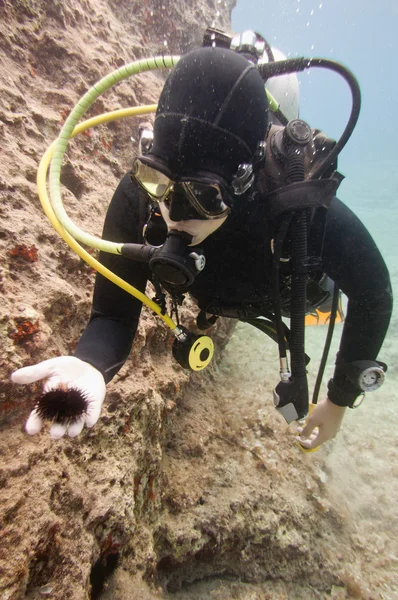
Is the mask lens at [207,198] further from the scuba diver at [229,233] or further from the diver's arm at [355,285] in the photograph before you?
the diver's arm at [355,285]

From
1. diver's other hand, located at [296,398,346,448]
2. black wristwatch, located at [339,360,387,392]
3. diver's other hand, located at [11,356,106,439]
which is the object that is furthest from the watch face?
diver's other hand, located at [11,356,106,439]

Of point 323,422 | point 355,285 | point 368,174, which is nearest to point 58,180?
point 355,285

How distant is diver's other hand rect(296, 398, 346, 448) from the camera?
208cm

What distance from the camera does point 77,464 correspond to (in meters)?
1.77

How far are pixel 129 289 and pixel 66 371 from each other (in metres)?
0.53

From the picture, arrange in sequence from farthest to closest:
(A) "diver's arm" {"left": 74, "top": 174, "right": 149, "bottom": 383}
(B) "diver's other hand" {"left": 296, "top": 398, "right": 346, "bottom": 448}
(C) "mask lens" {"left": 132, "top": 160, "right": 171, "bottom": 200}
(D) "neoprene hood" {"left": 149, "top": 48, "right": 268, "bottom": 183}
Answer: (B) "diver's other hand" {"left": 296, "top": 398, "right": 346, "bottom": 448}, (A) "diver's arm" {"left": 74, "top": 174, "right": 149, "bottom": 383}, (C) "mask lens" {"left": 132, "top": 160, "right": 171, "bottom": 200}, (D) "neoprene hood" {"left": 149, "top": 48, "right": 268, "bottom": 183}

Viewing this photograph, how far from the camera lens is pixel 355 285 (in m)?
Answer: 1.73

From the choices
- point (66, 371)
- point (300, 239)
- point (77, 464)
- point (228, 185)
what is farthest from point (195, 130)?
point (77, 464)

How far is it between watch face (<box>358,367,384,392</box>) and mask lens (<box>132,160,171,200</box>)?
1.53m

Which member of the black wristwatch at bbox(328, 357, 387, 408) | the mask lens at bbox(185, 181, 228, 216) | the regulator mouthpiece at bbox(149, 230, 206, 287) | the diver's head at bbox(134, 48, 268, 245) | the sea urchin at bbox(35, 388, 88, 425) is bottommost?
the sea urchin at bbox(35, 388, 88, 425)

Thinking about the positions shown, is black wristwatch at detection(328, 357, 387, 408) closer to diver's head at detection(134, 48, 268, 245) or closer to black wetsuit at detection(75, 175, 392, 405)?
black wetsuit at detection(75, 175, 392, 405)

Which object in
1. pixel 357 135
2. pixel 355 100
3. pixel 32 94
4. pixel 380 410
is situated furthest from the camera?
pixel 357 135

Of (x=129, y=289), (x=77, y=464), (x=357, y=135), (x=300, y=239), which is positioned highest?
(x=357, y=135)

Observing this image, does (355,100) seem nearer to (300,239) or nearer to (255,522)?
(300,239)
